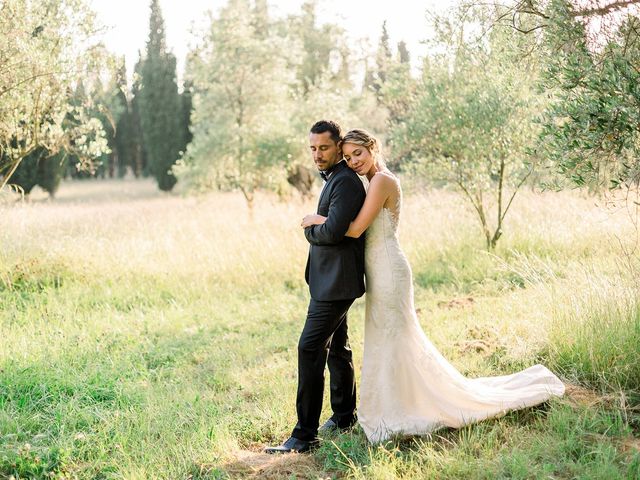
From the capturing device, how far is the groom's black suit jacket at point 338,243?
4297 mm

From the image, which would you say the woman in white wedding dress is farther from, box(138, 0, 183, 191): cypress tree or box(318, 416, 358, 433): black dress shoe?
box(138, 0, 183, 191): cypress tree

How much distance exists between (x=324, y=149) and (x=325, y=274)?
36.4 inches

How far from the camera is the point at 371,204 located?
14.3 feet

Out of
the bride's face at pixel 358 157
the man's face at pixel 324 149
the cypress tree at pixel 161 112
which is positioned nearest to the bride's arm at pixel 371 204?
the bride's face at pixel 358 157

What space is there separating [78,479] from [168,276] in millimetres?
6540

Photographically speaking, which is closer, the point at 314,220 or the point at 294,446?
the point at 314,220

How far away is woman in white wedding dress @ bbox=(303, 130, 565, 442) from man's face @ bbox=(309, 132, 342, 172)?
0.27 ft

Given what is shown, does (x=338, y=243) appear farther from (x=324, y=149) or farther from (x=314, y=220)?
(x=324, y=149)

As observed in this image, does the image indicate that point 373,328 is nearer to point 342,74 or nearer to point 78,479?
point 78,479

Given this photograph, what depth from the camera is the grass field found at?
4199 millimetres

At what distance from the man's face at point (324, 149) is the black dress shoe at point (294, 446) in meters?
2.08

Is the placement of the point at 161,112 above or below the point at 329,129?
above

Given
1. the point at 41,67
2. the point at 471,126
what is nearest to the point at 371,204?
the point at 471,126

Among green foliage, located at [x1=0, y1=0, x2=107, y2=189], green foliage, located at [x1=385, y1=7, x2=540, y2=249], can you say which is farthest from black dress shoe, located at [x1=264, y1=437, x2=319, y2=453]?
green foliage, located at [x1=385, y1=7, x2=540, y2=249]
